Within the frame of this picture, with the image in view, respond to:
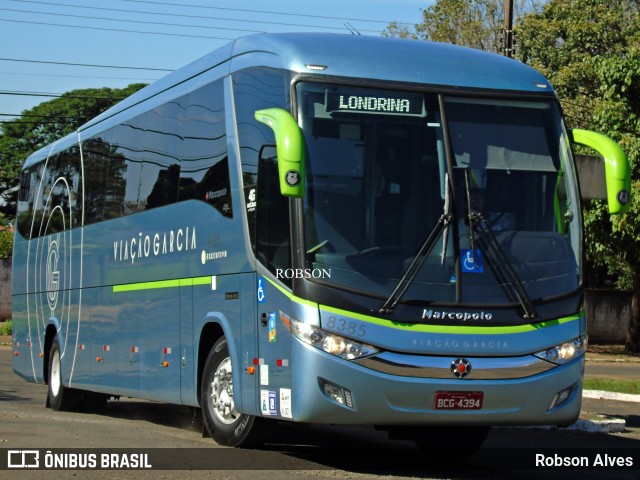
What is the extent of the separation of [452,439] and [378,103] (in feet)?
11.4

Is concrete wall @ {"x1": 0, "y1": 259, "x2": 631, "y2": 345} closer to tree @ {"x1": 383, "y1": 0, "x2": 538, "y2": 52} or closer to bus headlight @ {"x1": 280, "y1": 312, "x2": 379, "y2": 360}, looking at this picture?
tree @ {"x1": 383, "y1": 0, "x2": 538, "y2": 52}

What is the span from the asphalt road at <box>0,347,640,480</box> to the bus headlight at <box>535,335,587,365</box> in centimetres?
99

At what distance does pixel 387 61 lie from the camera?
394 inches

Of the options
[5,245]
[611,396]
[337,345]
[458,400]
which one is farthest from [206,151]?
[5,245]

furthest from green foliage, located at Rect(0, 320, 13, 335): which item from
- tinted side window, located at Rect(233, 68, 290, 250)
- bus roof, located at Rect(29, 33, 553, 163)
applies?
tinted side window, located at Rect(233, 68, 290, 250)

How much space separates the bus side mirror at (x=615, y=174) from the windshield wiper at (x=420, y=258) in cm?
162

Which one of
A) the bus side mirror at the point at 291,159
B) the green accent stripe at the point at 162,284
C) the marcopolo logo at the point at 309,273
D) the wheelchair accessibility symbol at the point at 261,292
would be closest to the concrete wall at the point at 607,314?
the green accent stripe at the point at 162,284

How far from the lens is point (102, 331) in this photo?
49.5 feet

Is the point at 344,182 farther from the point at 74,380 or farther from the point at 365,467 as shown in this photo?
the point at 74,380

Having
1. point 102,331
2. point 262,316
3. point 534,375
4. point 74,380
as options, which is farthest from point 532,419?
point 74,380

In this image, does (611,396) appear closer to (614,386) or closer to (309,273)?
(614,386)

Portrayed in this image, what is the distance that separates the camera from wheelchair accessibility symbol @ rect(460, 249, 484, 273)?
935cm

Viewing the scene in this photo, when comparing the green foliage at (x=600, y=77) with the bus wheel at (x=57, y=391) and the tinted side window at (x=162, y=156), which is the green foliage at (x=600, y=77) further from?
the tinted side window at (x=162, y=156)

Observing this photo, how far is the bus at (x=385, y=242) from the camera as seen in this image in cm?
910
